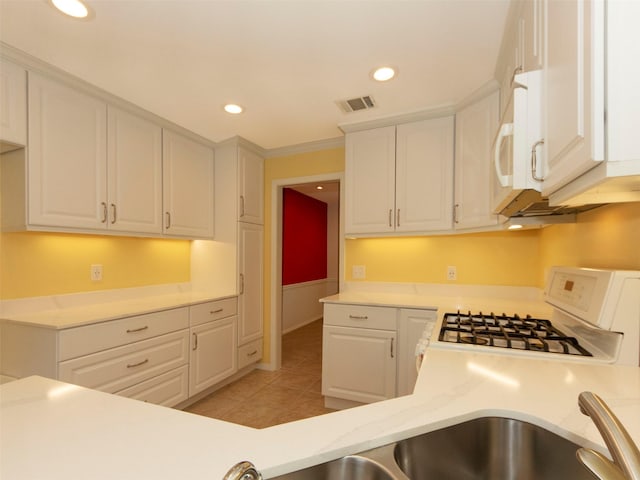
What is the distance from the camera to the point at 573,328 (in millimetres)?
1317

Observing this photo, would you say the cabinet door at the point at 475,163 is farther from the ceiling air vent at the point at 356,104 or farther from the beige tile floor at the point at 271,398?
the beige tile floor at the point at 271,398

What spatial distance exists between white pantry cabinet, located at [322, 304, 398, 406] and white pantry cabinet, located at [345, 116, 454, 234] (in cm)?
74

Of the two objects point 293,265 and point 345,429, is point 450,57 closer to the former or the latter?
point 345,429

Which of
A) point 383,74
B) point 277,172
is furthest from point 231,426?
point 277,172

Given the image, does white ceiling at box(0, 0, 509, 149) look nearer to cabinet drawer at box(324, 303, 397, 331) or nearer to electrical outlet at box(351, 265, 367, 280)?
electrical outlet at box(351, 265, 367, 280)

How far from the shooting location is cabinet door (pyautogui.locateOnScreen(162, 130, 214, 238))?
270 cm

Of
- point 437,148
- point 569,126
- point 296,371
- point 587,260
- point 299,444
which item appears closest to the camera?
point 299,444

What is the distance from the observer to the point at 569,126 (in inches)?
28.1

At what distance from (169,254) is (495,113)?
2.96 metres

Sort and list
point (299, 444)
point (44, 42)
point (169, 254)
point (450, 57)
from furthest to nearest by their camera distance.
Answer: point (169, 254) → point (450, 57) → point (44, 42) → point (299, 444)

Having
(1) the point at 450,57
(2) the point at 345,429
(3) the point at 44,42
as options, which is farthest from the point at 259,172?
(2) the point at 345,429

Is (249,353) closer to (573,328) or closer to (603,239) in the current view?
(573,328)

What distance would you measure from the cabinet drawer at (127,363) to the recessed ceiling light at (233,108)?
5.93 feet

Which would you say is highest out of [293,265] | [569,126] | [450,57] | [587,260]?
[450,57]
